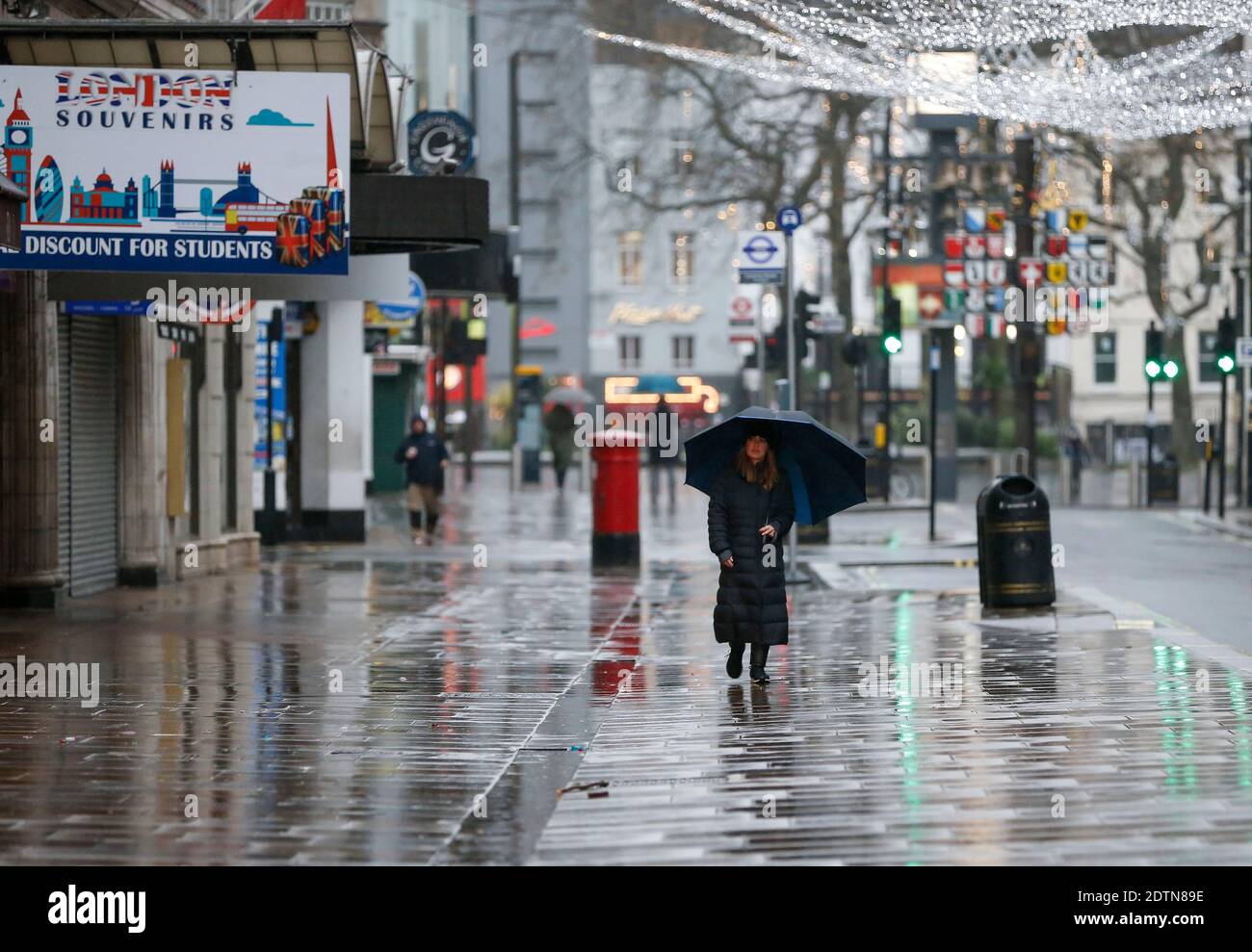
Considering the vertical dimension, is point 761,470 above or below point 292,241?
below

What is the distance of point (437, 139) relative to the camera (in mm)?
25703

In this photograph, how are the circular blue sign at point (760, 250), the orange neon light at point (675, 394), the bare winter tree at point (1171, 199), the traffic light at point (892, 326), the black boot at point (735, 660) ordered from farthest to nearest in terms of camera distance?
the orange neon light at point (675, 394) → the bare winter tree at point (1171, 199) → the traffic light at point (892, 326) → the circular blue sign at point (760, 250) → the black boot at point (735, 660)

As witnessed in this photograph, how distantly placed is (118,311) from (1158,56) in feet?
47.4

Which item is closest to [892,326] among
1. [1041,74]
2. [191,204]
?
[1041,74]

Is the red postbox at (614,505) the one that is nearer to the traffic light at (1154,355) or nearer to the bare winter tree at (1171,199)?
the traffic light at (1154,355)

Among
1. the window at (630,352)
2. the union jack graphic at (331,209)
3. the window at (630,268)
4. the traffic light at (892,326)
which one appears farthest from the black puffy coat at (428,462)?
the window at (630,352)

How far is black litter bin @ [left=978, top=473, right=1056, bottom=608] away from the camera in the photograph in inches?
667

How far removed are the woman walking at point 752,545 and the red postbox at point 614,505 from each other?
10.0 metres

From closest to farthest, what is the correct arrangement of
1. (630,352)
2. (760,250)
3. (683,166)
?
1. (760,250)
2. (683,166)
3. (630,352)

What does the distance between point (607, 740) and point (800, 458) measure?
117 inches

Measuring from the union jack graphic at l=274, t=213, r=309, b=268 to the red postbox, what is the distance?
27.1ft

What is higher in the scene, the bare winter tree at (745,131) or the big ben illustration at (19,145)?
the bare winter tree at (745,131)

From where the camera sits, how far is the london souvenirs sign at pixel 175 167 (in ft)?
46.9

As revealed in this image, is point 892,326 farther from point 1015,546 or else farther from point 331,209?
point 331,209
